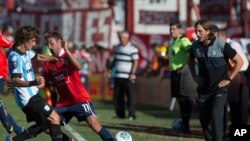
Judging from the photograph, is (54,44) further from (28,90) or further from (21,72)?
(28,90)

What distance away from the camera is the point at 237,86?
50.6 ft

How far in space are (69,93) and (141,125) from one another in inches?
A: 210

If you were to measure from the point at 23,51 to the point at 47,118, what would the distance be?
3.08 feet

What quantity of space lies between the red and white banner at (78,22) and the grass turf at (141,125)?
33.0ft

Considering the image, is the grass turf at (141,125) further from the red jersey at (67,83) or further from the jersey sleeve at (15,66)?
the jersey sleeve at (15,66)

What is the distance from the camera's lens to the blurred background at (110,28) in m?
26.3

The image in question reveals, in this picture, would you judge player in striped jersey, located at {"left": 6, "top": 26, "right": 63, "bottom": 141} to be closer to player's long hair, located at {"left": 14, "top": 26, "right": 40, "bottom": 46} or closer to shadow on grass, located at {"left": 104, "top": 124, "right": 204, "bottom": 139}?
player's long hair, located at {"left": 14, "top": 26, "right": 40, "bottom": 46}

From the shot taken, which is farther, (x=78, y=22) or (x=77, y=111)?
(x=78, y=22)

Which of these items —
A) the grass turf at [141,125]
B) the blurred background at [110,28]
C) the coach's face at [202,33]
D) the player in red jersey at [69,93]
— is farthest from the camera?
the blurred background at [110,28]

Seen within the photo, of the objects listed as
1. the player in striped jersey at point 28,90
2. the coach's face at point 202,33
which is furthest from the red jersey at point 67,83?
the coach's face at point 202,33

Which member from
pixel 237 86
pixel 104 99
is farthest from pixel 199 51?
pixel 104 99

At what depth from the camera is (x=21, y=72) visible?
38.9 ft

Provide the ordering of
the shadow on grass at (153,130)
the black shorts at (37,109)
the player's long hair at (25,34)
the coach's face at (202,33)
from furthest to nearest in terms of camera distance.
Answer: the shadow on grass at (153,130) < the coach's face at (202,33) < the player's long hair at (25,34) < the black shorts at (37,109)

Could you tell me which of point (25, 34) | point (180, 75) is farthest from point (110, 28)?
point (25, 34)
